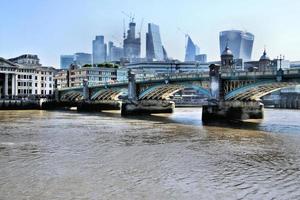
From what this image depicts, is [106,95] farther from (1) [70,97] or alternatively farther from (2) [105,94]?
(1) [70,97]

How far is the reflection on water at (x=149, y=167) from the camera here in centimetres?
1964

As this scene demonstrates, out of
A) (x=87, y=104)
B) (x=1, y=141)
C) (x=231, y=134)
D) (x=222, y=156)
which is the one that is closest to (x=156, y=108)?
(x=87, y=104)

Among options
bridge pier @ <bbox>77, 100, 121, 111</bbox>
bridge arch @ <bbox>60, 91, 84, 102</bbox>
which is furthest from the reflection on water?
bridge arch @ <bbox>60, 91, 84, 102</bbox>

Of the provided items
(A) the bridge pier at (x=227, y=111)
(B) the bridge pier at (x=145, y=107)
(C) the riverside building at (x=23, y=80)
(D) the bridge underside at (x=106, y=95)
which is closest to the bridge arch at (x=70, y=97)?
(C) the riverside building at (x=23, y=80)

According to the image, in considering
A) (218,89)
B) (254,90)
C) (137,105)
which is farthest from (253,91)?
(137,105)

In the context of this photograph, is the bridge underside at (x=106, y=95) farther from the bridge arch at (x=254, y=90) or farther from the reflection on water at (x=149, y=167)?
the reflection on water at (x=149, y=167)

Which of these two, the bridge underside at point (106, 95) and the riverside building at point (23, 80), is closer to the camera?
the bridge underside at point (106, 95)

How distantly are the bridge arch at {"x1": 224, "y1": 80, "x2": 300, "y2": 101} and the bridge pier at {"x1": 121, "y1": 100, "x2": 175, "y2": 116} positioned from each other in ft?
82.8

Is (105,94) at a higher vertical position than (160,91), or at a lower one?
lower

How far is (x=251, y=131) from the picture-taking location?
4816 centimetres

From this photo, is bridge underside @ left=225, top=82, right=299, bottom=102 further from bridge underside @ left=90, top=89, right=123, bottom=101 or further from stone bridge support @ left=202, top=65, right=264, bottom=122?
bridge underside @ left=90, top=89, right=123, bottom=101

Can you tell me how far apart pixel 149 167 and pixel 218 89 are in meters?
40.6

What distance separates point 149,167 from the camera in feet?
84.2

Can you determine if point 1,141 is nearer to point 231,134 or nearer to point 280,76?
point 231,134
